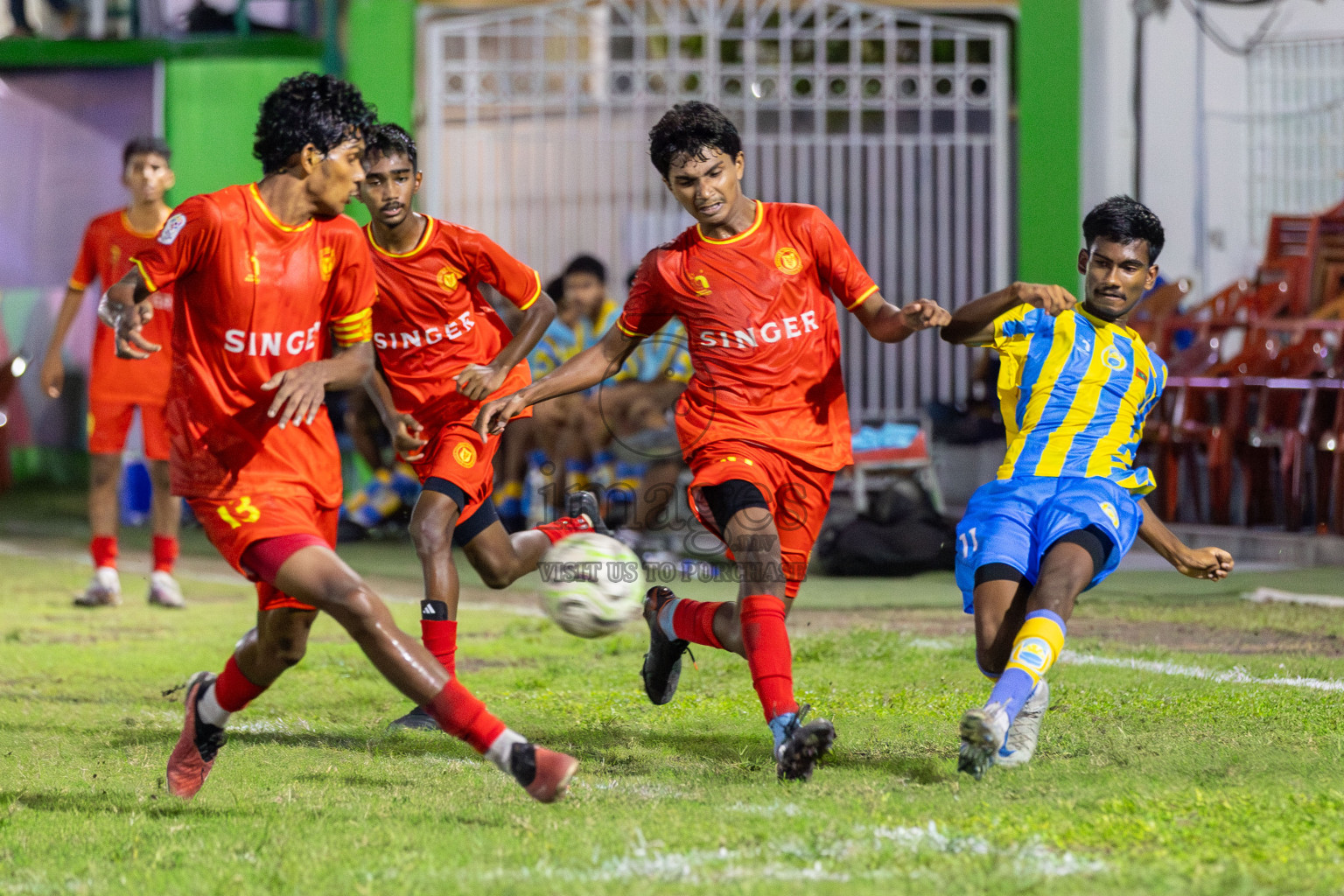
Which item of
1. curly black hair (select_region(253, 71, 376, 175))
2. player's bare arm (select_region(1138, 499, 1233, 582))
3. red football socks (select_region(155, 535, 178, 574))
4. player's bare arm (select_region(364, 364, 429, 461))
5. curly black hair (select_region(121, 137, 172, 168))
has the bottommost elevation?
red football socks (select_region(155, 535, 178, 574))

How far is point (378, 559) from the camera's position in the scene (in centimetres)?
1134

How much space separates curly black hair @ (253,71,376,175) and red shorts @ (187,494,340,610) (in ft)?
3.10

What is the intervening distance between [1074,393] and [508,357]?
202cm

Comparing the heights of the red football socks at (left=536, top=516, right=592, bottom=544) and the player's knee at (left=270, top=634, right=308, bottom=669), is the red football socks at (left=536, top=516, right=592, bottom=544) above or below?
above

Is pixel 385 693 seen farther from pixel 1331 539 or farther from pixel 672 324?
pixel 1331 539

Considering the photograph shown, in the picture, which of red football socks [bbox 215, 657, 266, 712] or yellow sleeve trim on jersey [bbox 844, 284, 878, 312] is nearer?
red football socks [bbox 215, 657, 266, 712]

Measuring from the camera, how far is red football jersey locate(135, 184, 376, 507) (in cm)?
433

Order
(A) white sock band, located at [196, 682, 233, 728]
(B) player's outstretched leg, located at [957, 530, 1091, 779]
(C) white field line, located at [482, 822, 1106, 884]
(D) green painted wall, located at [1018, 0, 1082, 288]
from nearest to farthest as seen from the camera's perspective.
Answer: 1. (C) white field line, located at [482, 822, 1106, 884]
2. (B) player's outstretched leg, located at [957, 530, 1091, 779]
3. (A) white sock band, located at [196, 682, 233, 728]
4. (D) green painted wall, located at [1018, 0, 1082, 288]

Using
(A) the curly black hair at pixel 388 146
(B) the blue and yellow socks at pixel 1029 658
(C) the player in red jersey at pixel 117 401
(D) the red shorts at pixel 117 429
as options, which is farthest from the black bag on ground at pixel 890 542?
(B) the blue and yellow socks at pixel 1029 658

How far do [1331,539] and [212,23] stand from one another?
10913 millimetres

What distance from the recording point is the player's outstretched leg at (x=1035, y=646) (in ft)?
13.8

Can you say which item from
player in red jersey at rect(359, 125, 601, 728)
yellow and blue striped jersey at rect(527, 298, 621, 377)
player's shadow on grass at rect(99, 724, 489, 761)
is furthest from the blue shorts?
yellow and blue striped jersey at rect(527, 298, 621, 377)

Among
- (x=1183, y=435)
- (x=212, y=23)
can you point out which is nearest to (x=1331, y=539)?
(x=1183, y=435)

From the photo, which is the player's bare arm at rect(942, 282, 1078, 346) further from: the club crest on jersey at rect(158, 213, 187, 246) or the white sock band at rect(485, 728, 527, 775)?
the club crest on jersey at rect(158, 213, 187, 246)
